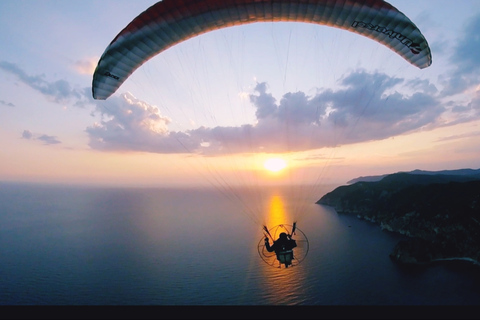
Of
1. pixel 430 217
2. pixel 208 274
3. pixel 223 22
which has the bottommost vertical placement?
pixel 208 274

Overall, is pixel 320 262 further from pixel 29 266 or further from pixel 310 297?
pixel 29 266

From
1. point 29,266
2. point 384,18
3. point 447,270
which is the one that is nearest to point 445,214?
point 447,270

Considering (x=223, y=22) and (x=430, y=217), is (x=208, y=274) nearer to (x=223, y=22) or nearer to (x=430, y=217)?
(x=223, y=22)

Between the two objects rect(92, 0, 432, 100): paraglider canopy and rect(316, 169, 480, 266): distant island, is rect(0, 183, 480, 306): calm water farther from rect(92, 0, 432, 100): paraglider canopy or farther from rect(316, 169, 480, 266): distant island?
rect(92, 0, 432, 100): paraglider canopy

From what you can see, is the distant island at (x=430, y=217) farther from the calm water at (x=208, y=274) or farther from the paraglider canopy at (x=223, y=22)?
the paraglider canopy at (x=223, y=22)

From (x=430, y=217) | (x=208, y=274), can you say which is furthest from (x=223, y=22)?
(x=430, y=217)

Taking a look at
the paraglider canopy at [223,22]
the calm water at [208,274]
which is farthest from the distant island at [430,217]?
the paraglider canopy at [223,22]

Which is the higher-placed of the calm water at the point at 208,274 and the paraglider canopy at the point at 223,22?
the paraglider canopy at the point at 223,22
